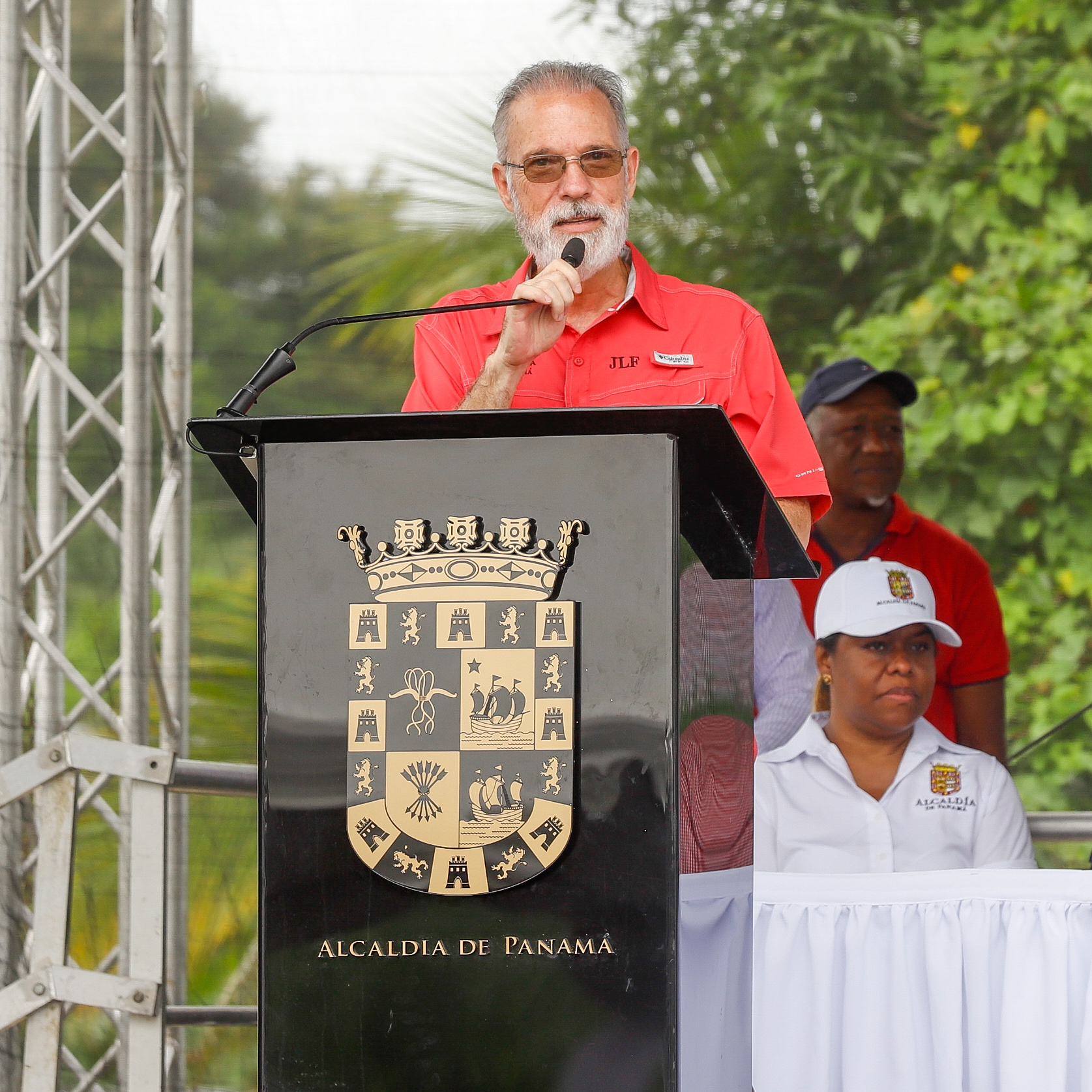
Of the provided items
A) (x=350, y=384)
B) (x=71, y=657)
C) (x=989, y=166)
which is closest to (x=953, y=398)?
(x=989, y=166)

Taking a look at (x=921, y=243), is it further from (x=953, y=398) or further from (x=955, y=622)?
(x=955, y=622)

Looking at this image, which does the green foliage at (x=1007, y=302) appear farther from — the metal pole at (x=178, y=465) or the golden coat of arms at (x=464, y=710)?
the golden coat of arms at (x=464, y=710)

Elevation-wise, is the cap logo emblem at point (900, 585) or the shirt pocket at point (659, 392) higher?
the shirt pocket at point (659, 392)

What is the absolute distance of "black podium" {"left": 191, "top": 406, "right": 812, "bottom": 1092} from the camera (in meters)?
0.94

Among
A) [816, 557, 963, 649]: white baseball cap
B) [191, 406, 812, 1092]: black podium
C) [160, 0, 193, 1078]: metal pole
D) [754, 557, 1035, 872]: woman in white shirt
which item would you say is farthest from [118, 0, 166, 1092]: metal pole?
[191, 406, 812, 1092]: black podium

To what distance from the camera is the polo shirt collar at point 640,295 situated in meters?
1.47

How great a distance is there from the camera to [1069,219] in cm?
332

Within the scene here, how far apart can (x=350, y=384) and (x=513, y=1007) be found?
2533mm

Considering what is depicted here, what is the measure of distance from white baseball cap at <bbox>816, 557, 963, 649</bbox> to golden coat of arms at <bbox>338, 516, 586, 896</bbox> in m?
1.81

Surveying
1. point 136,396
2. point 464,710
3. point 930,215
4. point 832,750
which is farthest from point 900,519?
point 464,710

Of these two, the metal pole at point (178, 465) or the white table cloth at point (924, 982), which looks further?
the metal pole at point (178, 465)

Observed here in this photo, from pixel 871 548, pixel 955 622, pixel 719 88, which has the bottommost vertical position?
pixel 955 622

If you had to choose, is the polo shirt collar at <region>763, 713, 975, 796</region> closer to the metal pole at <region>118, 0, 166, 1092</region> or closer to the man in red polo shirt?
the man in red polo shirt

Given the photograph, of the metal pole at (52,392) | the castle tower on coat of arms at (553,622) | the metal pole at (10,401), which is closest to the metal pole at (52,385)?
the metal pole at (52,392)
